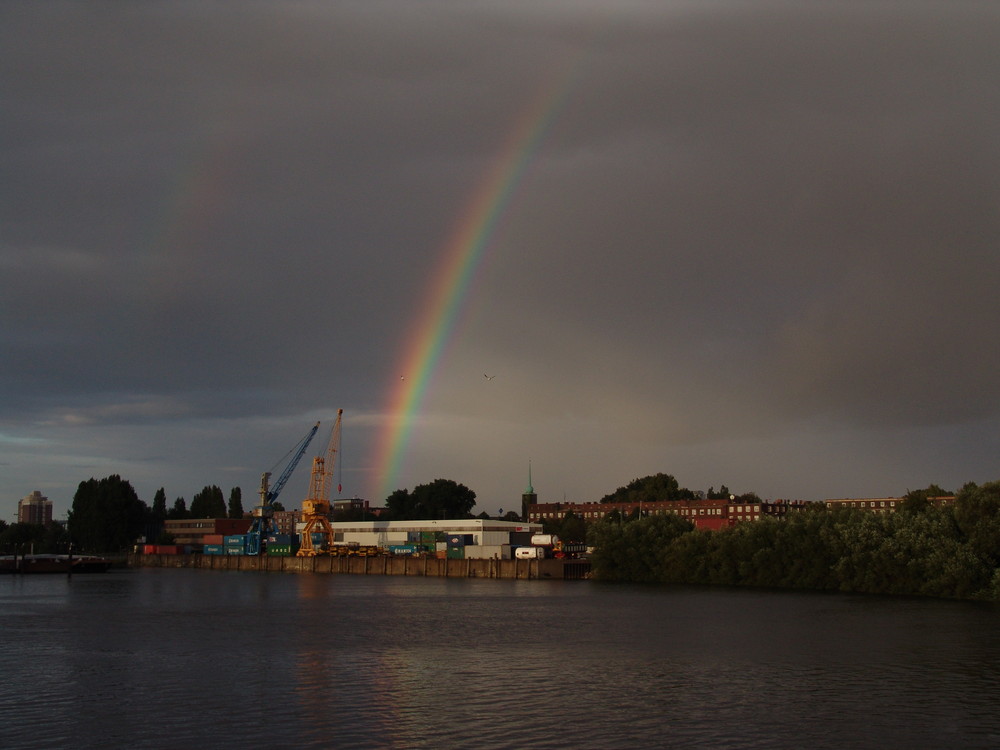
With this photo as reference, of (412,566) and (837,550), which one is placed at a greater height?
(837,550)

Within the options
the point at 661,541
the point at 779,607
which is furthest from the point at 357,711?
the point at 661,541

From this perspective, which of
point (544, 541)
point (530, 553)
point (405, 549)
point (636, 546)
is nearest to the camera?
point (636, 546)

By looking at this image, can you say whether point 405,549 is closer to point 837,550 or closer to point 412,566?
point 412,566

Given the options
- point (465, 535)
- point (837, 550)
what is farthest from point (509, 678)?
point (465, 535)

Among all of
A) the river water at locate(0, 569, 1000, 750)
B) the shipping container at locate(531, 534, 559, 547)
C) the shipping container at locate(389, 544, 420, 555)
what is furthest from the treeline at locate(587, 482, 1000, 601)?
the shipping container at locate(389, 544, 420, 555)

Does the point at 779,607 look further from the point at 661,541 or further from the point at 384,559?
the point at 384,559

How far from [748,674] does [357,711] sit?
1767 centimetres

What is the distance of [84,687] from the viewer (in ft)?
127

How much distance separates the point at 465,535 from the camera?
6855 inches

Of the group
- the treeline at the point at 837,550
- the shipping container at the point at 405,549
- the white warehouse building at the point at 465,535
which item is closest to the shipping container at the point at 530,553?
the white warehouse building at the point at 465,535

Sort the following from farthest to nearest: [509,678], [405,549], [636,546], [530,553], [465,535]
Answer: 1. [405,549]
2. [465,535]
3. [530,553]
4. [636,546]
5. [509,678]

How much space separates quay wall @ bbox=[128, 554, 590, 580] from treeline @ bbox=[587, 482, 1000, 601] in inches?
717

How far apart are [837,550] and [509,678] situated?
59.4 meters

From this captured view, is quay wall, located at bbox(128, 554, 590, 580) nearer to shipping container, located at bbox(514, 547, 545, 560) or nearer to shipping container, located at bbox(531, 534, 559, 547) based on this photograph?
shipping container, located at bbox(514, 547, 545, 560)
